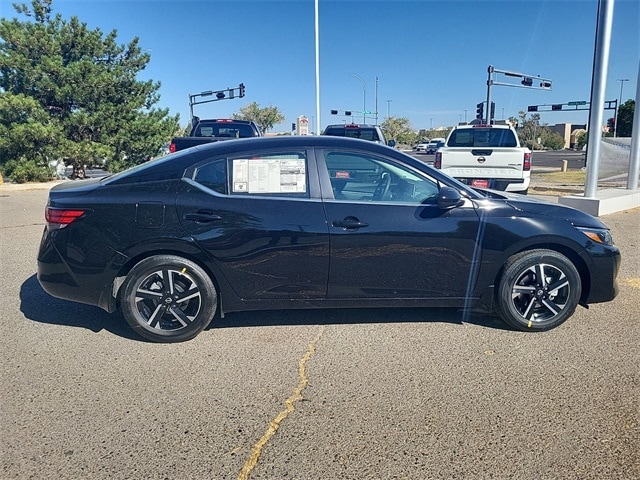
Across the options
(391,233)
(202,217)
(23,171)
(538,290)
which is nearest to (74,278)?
(202,217)

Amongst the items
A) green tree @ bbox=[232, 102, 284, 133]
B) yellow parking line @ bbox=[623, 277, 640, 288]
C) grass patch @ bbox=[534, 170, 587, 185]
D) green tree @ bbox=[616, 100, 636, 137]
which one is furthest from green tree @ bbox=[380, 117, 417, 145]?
yellow parking line @ bbox=[623, 277, 640, 288]

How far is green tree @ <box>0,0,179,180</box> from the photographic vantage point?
52.9 ft

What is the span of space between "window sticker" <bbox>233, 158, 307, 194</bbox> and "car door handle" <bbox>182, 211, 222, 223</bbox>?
0.92ft

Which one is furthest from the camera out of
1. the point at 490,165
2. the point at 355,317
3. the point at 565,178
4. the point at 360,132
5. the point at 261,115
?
the point at 261,115

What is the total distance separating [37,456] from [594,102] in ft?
35.0

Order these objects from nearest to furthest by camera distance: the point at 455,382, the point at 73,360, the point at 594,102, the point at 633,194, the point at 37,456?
the point at 37,456 → the point at 455,382 → the point at 73,360 → the point at 594,102 → the point at 633,194

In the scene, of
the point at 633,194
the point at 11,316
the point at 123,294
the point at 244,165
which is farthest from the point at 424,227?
the point at 633,194

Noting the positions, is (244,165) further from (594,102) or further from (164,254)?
(594,102)

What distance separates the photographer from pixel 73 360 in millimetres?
3525

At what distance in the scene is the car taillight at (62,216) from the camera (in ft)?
12.1

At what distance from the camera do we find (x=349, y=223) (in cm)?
375

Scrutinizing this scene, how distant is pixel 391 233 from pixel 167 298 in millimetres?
1835

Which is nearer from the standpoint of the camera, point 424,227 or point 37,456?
point 37,456

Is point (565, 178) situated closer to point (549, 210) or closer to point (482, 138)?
point (482, 138)
